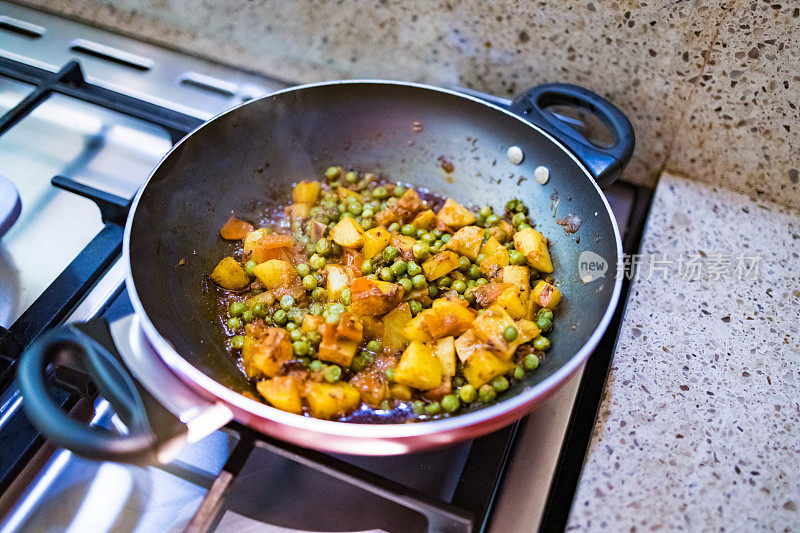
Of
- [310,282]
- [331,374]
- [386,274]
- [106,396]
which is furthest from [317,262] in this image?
[106,396]

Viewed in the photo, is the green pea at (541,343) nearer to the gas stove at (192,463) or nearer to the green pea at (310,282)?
the gas stove at (192,463)

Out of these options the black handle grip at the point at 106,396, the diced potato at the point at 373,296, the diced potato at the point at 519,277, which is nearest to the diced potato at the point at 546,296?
the diced potato at the point at 519,277

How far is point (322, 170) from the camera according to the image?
196cm

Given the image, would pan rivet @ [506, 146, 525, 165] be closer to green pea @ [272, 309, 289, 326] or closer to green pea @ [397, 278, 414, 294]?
green pea @ [397, 278, 414, 294]

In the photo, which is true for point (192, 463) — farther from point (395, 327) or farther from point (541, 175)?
point (541, 175)

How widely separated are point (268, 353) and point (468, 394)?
1.55ft

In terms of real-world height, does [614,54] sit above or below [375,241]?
above

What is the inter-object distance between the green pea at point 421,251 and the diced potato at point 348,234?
0.53 ft

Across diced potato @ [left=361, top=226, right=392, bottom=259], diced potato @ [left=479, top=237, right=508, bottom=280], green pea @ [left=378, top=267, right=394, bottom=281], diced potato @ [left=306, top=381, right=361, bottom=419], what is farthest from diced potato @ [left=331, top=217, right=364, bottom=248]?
diced potato @ [left=306, top=381, right=361, bottom=419]

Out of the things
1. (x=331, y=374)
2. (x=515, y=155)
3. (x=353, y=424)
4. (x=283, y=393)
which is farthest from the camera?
(x=515, y=155)

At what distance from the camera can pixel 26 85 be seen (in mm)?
2121

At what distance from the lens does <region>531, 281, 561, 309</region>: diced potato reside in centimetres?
155

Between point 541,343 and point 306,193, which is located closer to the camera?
point 541,343

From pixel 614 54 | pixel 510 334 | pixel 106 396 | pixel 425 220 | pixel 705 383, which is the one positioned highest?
pixel 614 54
